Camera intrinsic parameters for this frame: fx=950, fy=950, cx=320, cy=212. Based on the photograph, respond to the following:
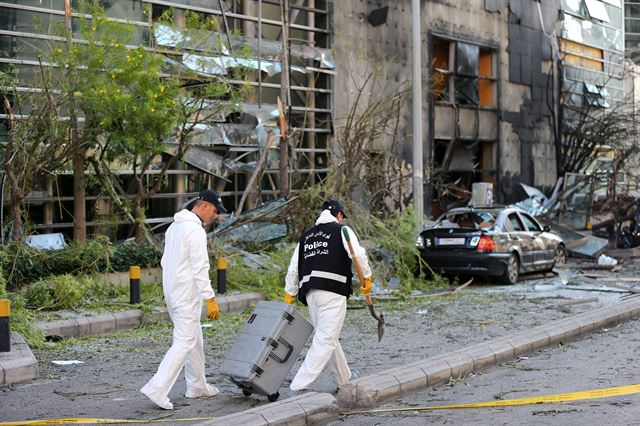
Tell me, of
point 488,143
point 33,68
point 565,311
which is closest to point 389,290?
point 565,311

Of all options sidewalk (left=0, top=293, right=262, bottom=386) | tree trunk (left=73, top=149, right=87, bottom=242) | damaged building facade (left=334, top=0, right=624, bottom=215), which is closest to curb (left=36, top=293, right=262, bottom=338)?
sidewalk (left=0, top=293, right=262, bottom=386)

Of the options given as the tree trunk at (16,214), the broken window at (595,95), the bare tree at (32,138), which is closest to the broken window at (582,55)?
the broken window at (595,95)

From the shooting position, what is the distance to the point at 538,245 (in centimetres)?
1970

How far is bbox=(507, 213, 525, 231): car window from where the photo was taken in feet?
63.0

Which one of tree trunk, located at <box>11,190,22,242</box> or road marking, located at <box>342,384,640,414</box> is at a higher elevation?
tree trunk, located at <box>11,190,22,242</box>

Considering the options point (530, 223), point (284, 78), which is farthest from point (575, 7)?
point (530, 223)

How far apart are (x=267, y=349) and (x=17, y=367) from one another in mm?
2741

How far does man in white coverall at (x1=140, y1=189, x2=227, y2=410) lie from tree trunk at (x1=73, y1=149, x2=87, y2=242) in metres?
8.73

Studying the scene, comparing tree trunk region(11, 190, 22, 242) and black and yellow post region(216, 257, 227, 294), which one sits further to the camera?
black and yellow post region(216, 257, 227, 294)

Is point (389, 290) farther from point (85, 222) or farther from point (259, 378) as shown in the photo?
point (259, 378)

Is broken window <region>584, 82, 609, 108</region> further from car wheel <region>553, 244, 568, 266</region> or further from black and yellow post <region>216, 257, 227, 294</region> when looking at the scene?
black and yellow post <region>216, 257, 227, 294</region>

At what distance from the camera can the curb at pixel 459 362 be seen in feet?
27.1

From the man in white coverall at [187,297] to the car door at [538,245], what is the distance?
1231cm

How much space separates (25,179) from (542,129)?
23.3 m
